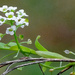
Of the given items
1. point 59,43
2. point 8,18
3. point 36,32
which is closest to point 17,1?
point 36,32

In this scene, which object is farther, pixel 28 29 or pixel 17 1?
pixel 17 1

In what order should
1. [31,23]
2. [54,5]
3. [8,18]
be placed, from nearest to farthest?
[8,18] < [31,23] < [54,5]

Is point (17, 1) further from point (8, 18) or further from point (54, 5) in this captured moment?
point (8, 18)

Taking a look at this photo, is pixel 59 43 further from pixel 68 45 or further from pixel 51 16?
pixel 51 16

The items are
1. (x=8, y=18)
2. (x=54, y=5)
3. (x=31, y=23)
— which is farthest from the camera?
(x=54, y=5)

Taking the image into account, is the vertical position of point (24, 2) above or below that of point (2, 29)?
above

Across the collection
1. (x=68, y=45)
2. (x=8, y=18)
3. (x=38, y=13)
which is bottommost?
(x=8, y=18)

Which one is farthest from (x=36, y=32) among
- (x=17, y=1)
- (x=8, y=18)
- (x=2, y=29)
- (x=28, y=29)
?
(x=8, y=18)
